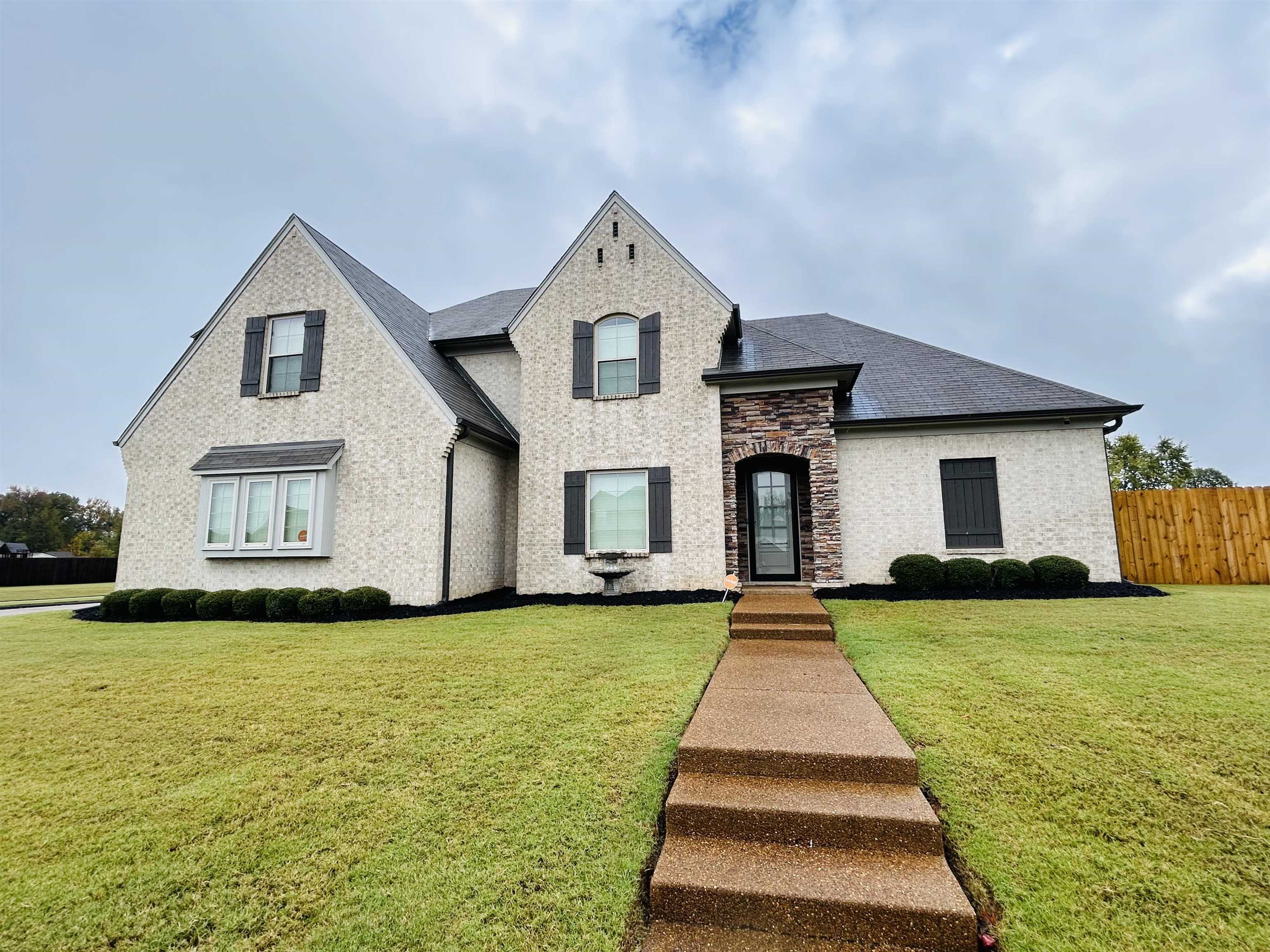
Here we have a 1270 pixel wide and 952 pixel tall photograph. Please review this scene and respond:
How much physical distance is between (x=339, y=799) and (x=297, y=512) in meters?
8.57

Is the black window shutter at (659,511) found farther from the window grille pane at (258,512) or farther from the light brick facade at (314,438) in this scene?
the window grille pane at (258,512)

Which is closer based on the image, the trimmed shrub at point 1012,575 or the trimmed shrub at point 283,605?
the trimmed shrub at point 283,605

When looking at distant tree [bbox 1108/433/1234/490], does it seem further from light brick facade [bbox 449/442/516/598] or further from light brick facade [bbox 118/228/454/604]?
light brick facade [bbox 118/228/454/604]

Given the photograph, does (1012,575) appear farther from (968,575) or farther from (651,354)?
(651,354)

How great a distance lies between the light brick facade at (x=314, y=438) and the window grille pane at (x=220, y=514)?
49 centimetres

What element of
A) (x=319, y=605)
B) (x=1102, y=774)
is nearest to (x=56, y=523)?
(x=319, y=605)

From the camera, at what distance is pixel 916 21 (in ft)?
36.0

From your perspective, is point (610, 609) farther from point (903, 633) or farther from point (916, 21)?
point (916, 21)

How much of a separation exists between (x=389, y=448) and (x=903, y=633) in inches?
352

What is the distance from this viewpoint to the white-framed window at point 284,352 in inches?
432

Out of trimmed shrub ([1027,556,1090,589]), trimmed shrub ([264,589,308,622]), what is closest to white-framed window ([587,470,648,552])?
trimmed shrub ([264,589,308,622])

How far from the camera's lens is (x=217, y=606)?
9391mm

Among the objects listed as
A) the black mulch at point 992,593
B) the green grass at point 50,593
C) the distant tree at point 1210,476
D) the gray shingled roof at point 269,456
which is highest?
the distant tree at point 1210,476

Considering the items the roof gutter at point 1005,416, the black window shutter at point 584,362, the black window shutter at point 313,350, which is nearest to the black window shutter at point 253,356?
the black window shutter at point 313,350
